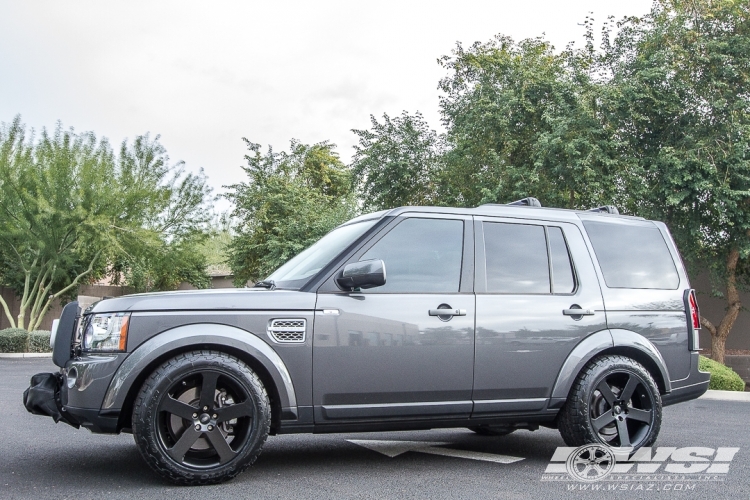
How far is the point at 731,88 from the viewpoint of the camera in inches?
710

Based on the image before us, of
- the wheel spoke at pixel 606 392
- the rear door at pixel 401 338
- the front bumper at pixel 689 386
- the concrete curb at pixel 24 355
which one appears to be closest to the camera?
the rear door at pixel 401 338

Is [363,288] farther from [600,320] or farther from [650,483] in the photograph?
[650,483]

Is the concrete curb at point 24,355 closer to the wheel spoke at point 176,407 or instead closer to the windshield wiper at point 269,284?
the windshield wiper at point 269,284

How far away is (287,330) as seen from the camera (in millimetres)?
5352

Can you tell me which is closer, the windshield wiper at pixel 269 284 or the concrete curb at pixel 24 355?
the windshield wiper at pixel 269 284

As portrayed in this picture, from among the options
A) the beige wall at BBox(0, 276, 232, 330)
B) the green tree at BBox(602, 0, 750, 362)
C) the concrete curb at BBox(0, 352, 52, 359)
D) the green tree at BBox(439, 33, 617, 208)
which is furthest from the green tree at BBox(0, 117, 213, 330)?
the green tree at BBox(602, 0, 750, 362)

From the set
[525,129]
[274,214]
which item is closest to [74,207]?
[274,214]

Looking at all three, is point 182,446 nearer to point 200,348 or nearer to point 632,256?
point 200,348

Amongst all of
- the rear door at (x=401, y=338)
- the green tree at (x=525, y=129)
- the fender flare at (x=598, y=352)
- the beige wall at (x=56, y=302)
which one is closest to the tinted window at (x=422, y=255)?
the rear door at (x=401, y=338)

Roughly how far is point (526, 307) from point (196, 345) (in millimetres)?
2520

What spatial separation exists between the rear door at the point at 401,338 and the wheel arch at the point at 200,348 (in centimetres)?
26

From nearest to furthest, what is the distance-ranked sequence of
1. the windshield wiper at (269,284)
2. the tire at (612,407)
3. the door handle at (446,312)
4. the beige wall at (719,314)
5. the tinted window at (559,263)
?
the door handle at (446,312)
the windshield wiper at (269,284)
the tire at (612,407)
the tinted window at (559,263)
the beige wall at (719,314)

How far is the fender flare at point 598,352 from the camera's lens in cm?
605

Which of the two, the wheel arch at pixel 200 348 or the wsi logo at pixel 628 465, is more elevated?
the wheel arch at pixel 200 348
